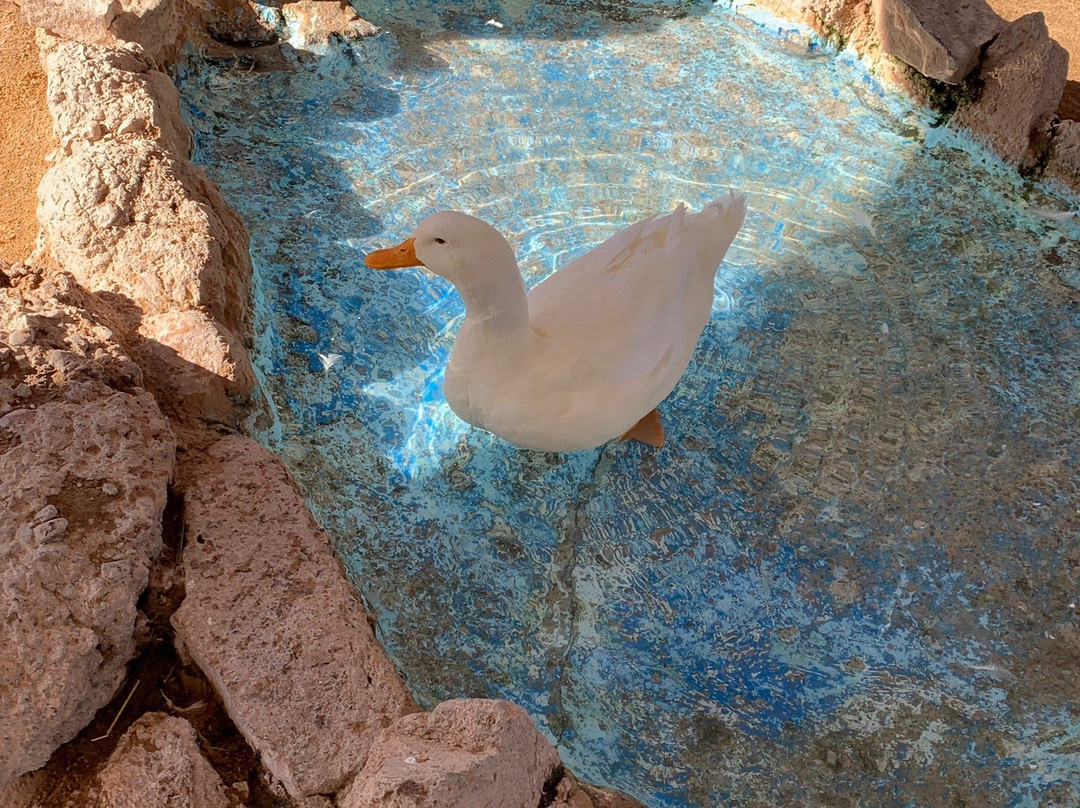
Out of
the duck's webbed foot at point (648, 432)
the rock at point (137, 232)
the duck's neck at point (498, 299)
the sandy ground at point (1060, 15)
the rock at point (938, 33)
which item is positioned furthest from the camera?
the sandy ground at point (1060, 15)

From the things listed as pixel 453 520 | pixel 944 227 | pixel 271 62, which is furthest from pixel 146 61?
pixel 944 227

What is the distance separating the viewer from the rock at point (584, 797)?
5.64ft

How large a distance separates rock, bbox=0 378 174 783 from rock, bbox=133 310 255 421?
1.11 feet

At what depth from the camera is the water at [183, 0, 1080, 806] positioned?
222 centimetres

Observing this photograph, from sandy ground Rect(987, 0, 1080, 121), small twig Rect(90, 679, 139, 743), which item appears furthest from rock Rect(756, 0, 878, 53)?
small twig Rect(90, 679, 139, 743)

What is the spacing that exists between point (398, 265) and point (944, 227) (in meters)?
2.30

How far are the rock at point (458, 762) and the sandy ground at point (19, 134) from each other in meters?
2.09

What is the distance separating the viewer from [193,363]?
2.40m

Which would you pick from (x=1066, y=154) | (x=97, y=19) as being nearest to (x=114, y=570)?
(x=97, y=19)

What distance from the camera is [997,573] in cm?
251

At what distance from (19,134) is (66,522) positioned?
6.59ft

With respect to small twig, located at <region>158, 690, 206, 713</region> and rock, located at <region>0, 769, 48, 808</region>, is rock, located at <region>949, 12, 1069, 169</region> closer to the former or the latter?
small twig, located at <region>158, 690, 206, 713</region>

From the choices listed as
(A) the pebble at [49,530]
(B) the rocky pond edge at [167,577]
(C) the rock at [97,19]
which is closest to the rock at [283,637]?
(B) the rocky pond edge at [167,577]

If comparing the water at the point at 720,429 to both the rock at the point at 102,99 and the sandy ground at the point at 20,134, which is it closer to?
the rock at the point at 102,99
